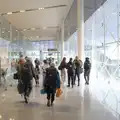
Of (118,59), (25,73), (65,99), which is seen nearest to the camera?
(25,73)

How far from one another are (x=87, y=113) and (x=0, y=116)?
7.11ft

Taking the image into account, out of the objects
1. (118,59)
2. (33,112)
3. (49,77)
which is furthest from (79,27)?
(33,112)

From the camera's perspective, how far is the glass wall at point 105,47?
12172 mm

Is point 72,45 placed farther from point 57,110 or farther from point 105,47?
point 57,110

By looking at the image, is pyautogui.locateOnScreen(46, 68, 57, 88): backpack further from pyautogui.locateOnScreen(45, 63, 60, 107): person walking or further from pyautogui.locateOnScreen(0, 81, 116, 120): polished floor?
pyautogui.locateOnScreen(0, 81, 116, 120): polished floor

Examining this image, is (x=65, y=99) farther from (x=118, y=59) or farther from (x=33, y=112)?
(x=118, y=59)

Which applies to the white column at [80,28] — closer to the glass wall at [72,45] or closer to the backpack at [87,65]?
the backpack at [87,65]

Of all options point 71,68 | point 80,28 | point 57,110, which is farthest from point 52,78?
point 80,28

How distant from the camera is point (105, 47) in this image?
14445 millimetres

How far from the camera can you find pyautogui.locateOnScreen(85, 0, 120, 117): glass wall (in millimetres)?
12172

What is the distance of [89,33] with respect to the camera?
1836 centimetres

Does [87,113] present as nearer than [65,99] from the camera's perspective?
Yes

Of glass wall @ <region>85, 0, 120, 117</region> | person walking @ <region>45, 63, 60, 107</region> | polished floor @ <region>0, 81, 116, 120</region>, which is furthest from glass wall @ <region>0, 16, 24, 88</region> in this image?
person walking @ <region>45, 63, 60, 107</region>

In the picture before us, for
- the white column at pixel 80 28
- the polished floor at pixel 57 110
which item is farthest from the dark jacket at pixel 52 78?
the white column at pixel 80 28
